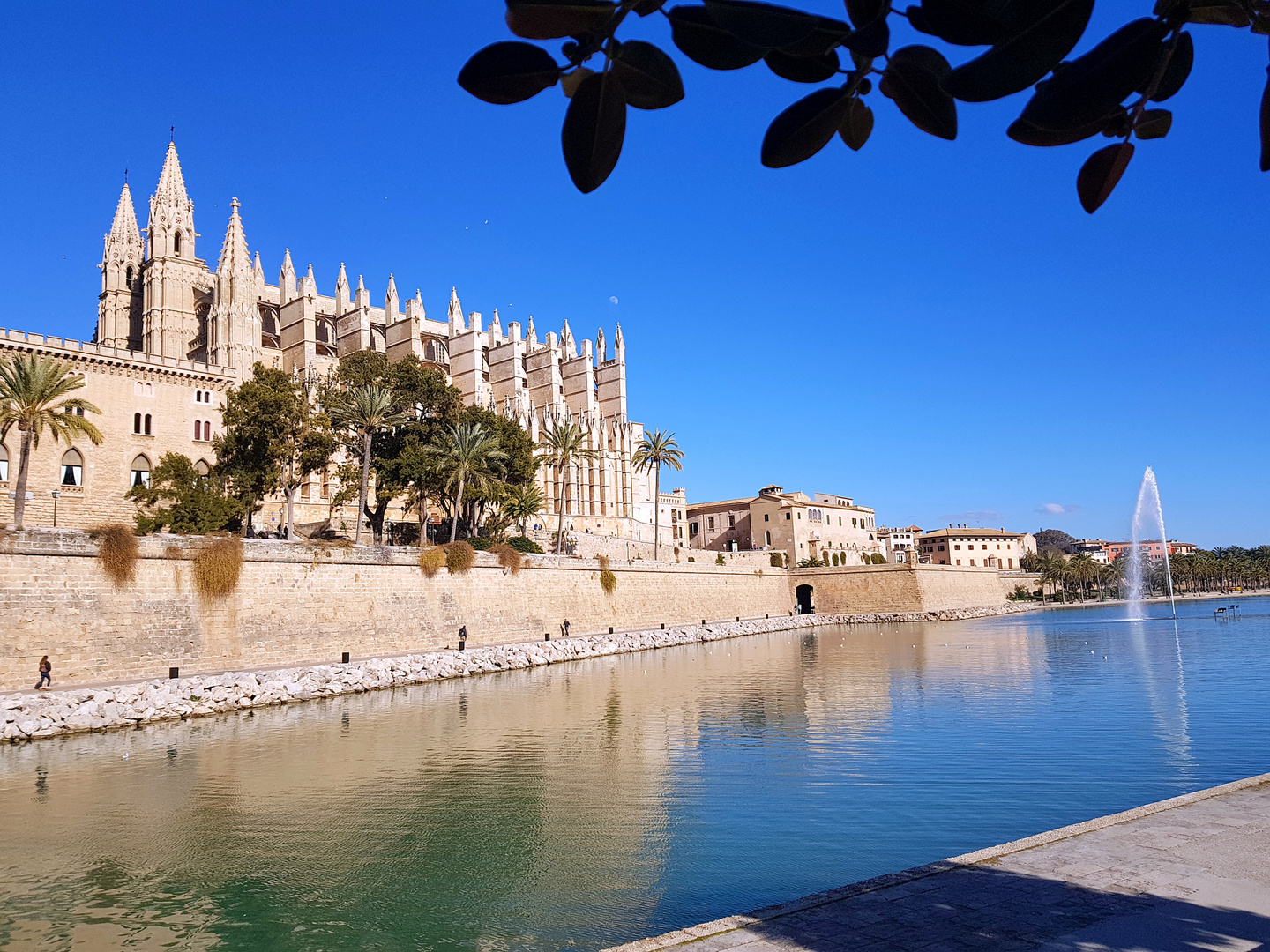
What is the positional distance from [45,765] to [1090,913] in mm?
15392

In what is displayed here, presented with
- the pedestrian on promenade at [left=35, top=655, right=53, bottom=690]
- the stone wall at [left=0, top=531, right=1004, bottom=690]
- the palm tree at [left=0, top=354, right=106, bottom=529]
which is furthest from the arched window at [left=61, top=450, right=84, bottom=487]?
the pedestrian on promenade at [left=35, top=655, right=53, bottom=690]

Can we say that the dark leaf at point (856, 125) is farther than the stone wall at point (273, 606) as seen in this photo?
No

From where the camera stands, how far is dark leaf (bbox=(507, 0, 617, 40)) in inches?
58.1

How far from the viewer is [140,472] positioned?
119ft

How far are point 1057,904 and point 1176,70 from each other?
17.5 ft

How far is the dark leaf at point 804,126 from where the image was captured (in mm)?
1687

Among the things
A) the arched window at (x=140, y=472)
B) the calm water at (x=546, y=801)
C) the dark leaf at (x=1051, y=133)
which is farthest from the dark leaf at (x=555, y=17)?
the arched window at (x=140, y=472)

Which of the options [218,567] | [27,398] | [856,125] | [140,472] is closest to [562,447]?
[140,472]

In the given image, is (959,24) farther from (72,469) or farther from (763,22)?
(72,469)

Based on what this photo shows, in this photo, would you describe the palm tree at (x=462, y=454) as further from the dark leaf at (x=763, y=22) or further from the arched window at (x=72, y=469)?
the dark leaf at (x=763, y=22)

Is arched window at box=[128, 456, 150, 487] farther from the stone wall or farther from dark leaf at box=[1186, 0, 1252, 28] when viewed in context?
dark leaf at box=[1186, 0, 1252, 28]

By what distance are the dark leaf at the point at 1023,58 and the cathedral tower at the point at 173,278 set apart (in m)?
51.4

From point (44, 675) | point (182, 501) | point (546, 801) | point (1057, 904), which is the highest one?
point (182, 501)

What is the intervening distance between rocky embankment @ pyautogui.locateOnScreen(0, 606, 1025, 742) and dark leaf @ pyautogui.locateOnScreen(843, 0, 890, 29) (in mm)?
19640
